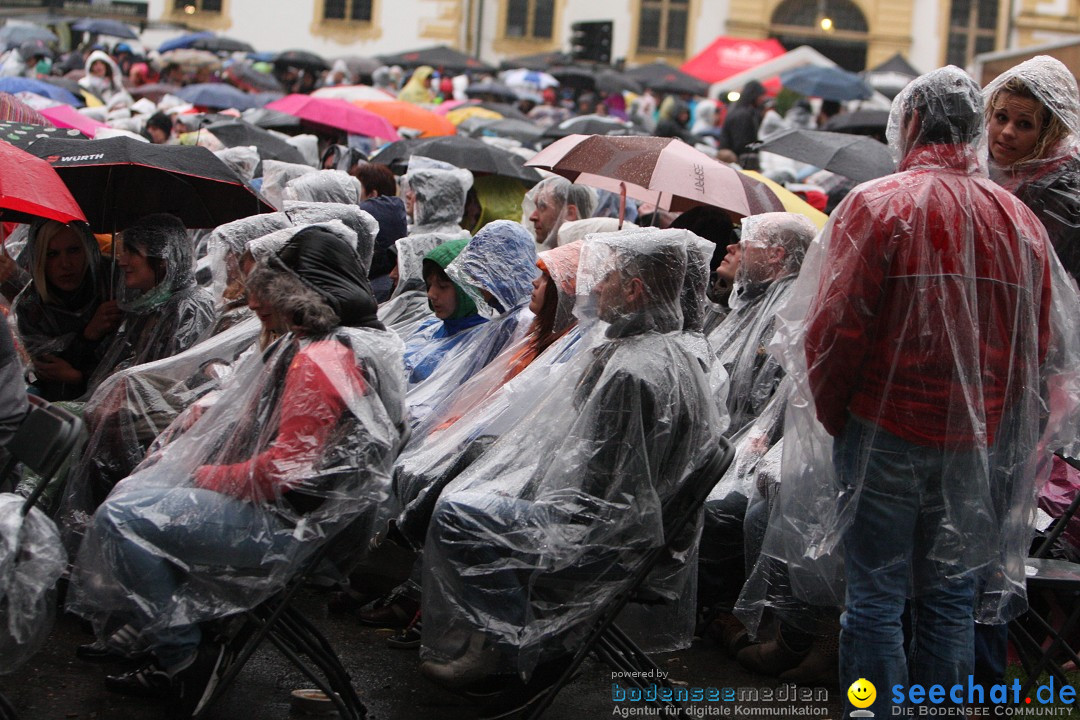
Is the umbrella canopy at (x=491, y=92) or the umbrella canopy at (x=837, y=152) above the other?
the umbrella canopy at (x=491, y=92)

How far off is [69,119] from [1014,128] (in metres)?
6.91

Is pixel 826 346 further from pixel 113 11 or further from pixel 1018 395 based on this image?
pixel 113 11

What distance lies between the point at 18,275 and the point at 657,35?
31058 mm

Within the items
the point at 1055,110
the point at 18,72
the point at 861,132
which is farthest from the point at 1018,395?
the point at 18,72

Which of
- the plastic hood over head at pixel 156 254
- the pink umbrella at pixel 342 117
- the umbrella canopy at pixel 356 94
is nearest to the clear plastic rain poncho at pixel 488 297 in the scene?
the plastic hood over head at pixel 156 254

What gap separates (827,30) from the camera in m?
34.4

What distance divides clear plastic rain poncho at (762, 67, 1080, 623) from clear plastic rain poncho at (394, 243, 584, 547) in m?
0.88

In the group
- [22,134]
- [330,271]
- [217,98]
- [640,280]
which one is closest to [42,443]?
[330,271]

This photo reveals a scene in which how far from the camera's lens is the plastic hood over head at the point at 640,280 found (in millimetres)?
3625

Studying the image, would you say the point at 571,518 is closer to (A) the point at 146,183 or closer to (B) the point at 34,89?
(A) the point at 146,183

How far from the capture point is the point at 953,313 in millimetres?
3146

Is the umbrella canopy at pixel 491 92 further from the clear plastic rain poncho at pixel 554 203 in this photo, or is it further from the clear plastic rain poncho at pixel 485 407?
the clear plastic rain poncho at pixel 485 407

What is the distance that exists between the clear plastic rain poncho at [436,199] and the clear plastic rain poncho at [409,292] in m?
0.80

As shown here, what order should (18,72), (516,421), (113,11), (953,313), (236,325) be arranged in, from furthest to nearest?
(113,11) → (18,72) → (236,325) → (516,421) → (953,313)
